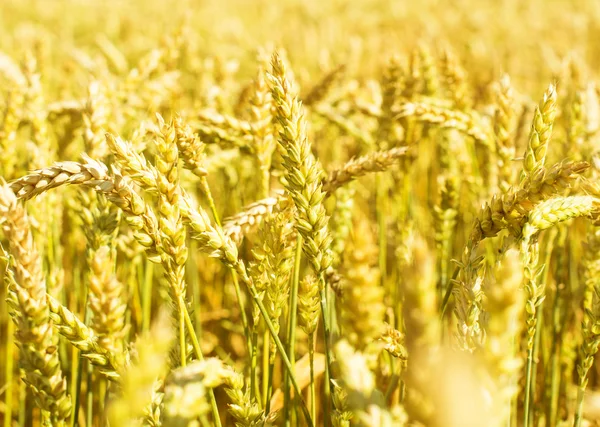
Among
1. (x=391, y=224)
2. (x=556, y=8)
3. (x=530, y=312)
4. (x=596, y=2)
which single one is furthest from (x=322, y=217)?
(x=556, y=8)

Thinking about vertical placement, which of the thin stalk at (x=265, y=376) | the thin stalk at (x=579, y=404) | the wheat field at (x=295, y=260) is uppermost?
the wheat field at (x=295, y=260)

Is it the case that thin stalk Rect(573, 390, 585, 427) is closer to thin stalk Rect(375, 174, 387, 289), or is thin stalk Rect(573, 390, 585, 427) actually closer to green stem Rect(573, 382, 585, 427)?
green stem Rect(573, 382, 585, 427)

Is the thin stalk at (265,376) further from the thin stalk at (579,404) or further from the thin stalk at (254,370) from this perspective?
the thin stalk at (579,404)

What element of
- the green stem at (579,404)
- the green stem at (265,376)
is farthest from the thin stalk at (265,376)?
the green stem at (579,404)

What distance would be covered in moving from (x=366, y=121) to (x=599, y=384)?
1.42 m

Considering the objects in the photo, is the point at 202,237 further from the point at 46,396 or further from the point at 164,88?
the point at 164,88

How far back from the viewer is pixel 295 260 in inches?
55.2

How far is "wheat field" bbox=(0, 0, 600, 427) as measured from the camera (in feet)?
2.15

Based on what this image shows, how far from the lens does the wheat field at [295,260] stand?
66 cm

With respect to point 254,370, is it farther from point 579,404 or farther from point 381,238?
point 381,238

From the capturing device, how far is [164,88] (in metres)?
2.38

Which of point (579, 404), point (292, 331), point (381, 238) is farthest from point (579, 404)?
point (381, 238)

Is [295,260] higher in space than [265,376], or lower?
higher

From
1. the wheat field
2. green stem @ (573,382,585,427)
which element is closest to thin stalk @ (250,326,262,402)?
the wheat field
